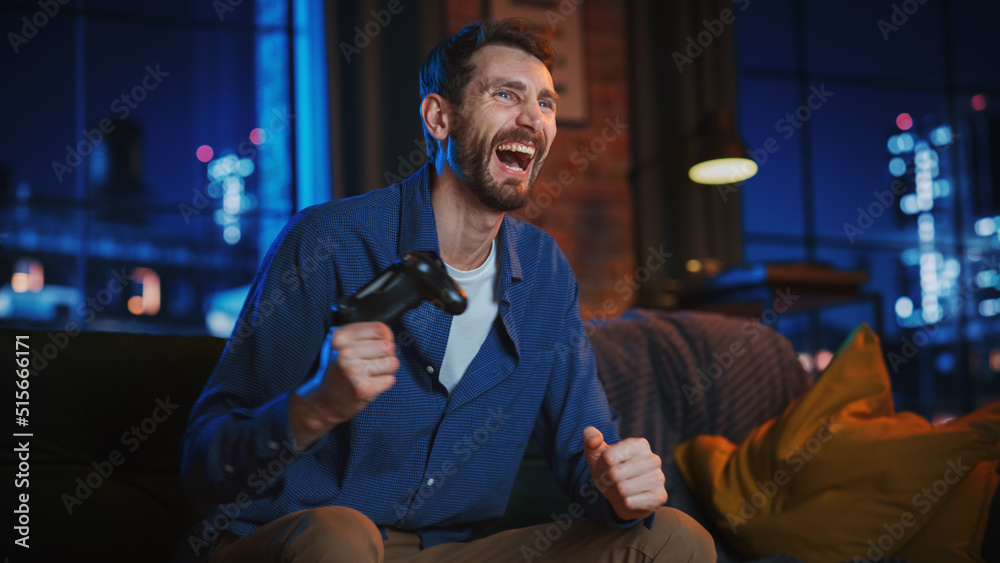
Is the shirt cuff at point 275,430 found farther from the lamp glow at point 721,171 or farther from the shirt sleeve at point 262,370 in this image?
the lamp glow at point 721,171

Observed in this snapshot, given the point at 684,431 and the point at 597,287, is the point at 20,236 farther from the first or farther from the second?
the point at 684,431

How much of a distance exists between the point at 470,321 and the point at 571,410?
231 mm

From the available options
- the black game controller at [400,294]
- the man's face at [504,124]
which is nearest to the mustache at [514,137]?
the man's face at [504,124]

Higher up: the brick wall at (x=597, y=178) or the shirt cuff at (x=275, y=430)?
the brick wall at (x=597, y=178)

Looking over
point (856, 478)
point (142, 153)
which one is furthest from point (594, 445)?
point (142, 153)

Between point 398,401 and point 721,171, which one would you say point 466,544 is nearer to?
point 398,401

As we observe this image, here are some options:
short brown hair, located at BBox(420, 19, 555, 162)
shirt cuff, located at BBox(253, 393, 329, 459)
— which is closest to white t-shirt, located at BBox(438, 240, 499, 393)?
short brown hair, located at BBox(420, 19, 555, 162)

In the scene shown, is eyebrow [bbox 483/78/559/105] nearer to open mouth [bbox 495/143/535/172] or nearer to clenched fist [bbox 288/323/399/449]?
open mouth [bbox 495/143/535/172]

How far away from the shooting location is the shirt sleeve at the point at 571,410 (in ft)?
4.60

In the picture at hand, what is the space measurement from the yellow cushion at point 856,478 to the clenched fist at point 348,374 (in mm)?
1088

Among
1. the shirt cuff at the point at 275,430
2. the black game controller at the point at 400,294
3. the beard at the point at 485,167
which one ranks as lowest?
the shirt cuff at the point at 275,430

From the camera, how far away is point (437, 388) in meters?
1.35

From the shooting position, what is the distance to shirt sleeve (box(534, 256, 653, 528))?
1403mm

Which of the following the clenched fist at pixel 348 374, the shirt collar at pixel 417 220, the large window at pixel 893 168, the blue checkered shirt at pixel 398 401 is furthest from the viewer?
the large window at pixel 893 168
